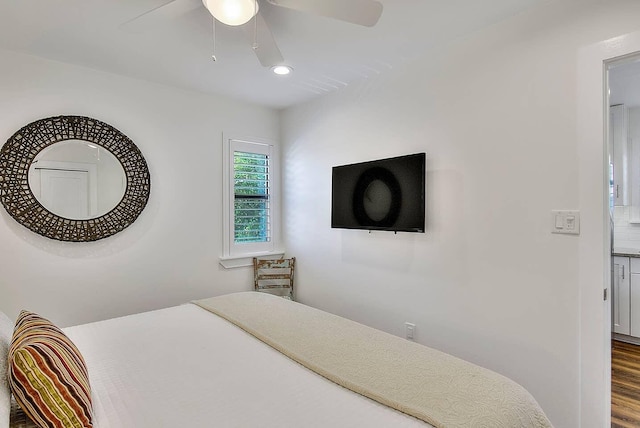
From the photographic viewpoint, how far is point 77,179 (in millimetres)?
2600

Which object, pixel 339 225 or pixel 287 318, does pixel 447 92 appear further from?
pixel 287 318

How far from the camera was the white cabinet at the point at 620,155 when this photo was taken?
Result: 362cm

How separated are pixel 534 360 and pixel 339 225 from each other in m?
1.62

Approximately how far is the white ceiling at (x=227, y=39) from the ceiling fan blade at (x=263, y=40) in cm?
18

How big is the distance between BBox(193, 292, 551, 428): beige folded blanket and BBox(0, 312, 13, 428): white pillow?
3.19 feet

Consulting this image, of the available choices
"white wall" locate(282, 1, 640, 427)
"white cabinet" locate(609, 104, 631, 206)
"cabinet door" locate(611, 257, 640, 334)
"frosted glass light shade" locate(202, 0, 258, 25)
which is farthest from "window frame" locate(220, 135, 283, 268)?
"white cabinet" locate(609, 104, 631, 206)

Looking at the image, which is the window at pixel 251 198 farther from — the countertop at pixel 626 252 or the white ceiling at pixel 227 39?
the countertop at pixel 626 252

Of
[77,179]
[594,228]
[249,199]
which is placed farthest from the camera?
[249,199]

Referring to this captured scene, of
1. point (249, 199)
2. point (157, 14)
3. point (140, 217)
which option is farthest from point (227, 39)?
point (249, 199)

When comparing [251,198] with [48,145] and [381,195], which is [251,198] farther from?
[48,145]

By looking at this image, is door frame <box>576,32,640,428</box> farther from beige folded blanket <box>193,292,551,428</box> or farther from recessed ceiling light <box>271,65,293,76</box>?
recessed ceiling light <box>271,65,293,76</box>

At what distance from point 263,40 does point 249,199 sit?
78.7 inches

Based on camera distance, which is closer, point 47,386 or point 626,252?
point 47,386

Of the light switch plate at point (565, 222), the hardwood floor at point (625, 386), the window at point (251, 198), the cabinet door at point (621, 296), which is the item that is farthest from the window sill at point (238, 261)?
the cabinet door at point (621, 296)
